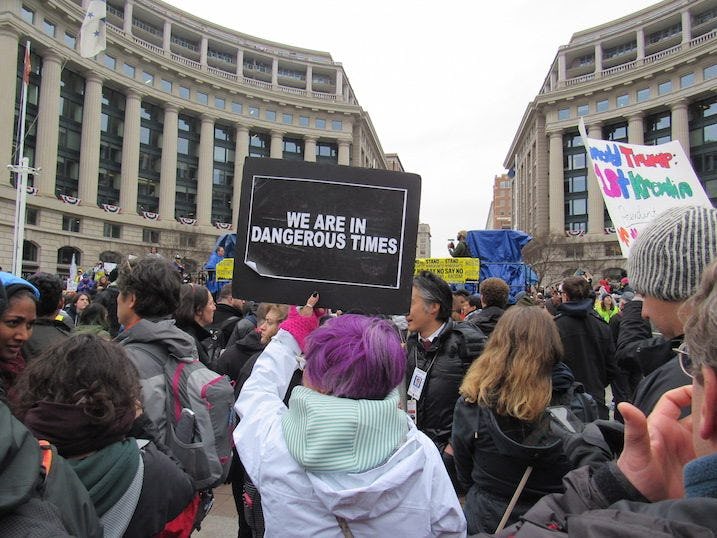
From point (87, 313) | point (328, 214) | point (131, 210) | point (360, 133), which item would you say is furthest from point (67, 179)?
point (328, 214)

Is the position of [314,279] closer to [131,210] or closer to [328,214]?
[328,214]

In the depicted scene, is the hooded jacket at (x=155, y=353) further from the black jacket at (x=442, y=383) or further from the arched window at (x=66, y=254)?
the arched window at (x=66, y=254)

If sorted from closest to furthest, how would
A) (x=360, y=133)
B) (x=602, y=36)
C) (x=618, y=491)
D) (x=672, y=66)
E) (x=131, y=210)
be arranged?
(x=618, y=491)
(x=131, y=210)
(x=672, y=66)
(x=602, y=36)
(x=360, y=133)

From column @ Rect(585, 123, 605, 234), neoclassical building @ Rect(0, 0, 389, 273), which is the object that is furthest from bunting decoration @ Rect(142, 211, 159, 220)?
column @ Rect(585, 123, 605, 234)

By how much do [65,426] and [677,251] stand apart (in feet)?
7.14

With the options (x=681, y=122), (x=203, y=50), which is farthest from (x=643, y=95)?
(x=203, y=50)

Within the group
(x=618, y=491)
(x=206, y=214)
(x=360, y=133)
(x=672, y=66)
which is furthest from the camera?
(x=360, y=133)

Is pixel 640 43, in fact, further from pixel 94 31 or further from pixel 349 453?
pixel 349 453

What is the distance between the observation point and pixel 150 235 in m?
49.5

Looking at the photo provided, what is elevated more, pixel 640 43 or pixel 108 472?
pixel 640 43

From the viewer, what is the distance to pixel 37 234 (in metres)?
38.6

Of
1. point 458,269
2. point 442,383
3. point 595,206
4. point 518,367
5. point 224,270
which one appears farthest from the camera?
point 595,206

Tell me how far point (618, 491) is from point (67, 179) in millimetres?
52696

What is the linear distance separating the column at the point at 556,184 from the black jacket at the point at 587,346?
5808cm
